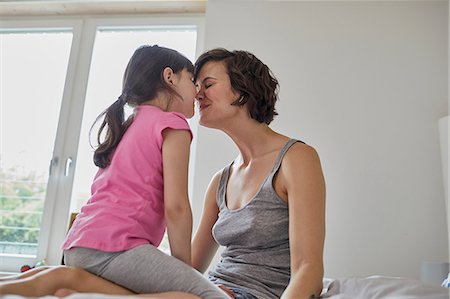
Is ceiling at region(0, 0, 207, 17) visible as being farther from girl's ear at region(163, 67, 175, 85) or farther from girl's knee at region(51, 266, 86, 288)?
girl's knee at region(51, 266, 86, 288)

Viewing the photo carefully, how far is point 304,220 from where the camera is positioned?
1004 millimetres

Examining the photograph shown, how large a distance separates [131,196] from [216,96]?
50cm

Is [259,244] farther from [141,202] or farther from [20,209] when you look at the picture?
[20,209]

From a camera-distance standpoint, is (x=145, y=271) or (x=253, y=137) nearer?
(x=145, y=271)

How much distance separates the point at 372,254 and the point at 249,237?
135cm

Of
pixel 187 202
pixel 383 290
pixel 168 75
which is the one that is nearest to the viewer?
pixel 383 290

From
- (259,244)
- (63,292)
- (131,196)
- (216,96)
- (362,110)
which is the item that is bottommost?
(63,292)

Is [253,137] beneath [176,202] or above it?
above

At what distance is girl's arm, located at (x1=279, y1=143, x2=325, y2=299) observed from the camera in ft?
3.05

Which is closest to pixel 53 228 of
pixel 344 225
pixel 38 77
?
pixel 38 77

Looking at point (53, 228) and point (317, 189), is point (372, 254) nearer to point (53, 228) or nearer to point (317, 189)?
point (317, 189)

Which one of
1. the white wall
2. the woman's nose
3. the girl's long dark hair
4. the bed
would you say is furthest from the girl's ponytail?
the white wall

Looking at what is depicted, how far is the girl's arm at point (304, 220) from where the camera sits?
0.93m

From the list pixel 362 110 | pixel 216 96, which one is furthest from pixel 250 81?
pixel 362 110
